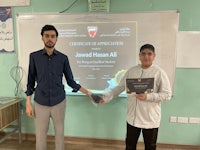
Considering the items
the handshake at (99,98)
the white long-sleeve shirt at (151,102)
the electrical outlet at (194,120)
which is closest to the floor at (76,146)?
the electrical outlet at (194,120)

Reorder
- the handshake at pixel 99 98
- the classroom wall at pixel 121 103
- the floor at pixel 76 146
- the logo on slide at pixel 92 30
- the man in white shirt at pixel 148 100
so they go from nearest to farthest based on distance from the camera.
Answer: the man in white shirt at pixel 148 100
the handshake at pixel 99 98
the classroom wall at pixel 121 103
the logo on slide at pixel 92 30
the floor at pixel 76 146

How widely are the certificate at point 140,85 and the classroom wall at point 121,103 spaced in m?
0.86

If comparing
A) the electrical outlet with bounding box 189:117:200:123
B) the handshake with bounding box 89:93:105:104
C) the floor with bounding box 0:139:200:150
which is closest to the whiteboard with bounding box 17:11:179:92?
the handshake with bounding box 89:93:105:104

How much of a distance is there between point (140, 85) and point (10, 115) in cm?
189

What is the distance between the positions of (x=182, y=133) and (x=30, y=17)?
263 cm

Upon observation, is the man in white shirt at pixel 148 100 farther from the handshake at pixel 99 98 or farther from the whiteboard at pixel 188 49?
the whiteboard at pixel 188 49

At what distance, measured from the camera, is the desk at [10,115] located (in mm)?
2711

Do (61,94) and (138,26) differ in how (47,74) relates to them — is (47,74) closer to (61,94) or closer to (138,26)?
(61,94)

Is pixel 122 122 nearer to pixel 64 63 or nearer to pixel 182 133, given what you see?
pixel 182 133

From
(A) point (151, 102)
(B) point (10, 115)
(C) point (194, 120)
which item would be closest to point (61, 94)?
(A) point (151, 102)

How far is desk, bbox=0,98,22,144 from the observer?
2711 mm

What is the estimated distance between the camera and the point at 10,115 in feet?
9.40

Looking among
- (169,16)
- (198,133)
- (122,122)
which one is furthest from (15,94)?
(198,133)

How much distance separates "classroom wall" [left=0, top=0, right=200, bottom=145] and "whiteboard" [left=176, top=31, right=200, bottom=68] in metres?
0.06
